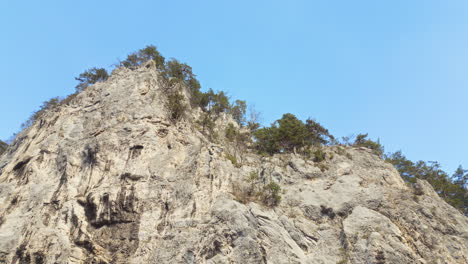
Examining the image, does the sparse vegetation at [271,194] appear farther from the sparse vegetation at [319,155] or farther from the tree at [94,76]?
the tree at [94,76]

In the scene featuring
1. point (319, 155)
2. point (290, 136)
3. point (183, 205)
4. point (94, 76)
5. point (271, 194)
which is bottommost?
point (183, 205)

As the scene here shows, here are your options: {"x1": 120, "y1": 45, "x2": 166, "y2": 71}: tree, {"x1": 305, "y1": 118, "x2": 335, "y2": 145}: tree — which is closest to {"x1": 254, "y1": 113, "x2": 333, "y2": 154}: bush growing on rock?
{"x1": 305, "y1": 118, "x2": 335, "y2": 145}: tree

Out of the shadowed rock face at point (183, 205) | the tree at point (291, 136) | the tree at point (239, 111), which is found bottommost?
the shadowed rock face at point (183, 205)

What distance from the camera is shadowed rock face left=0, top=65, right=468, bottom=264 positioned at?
55.7ft

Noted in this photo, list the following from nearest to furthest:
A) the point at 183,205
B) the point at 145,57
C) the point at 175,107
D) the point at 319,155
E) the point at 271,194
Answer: the point at 183,205, the point at 271,194, the point at 175,107, the point at 319,155, the point at 145,57

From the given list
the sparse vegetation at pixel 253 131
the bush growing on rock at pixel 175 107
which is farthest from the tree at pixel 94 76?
the bush growing on rock at pixel 175 107

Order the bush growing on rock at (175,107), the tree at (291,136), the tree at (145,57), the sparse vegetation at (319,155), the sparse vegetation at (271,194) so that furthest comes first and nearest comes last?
the tree at (145,57), the tree at (291,136), the sparse vegetation at (319,155), the bush growing on rock at (175,107), the sparse vegetation at (271,194)

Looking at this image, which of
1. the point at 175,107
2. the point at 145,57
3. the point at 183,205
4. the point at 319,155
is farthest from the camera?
the point at 145,57

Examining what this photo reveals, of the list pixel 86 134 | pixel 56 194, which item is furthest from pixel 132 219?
pixel 86 134

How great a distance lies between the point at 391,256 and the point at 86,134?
Answer: 2140 cm

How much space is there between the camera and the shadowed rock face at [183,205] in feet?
55.7

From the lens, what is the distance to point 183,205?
19016mm

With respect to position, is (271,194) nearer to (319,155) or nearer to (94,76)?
(319,155)

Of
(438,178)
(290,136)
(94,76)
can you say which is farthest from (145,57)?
(438,178)
